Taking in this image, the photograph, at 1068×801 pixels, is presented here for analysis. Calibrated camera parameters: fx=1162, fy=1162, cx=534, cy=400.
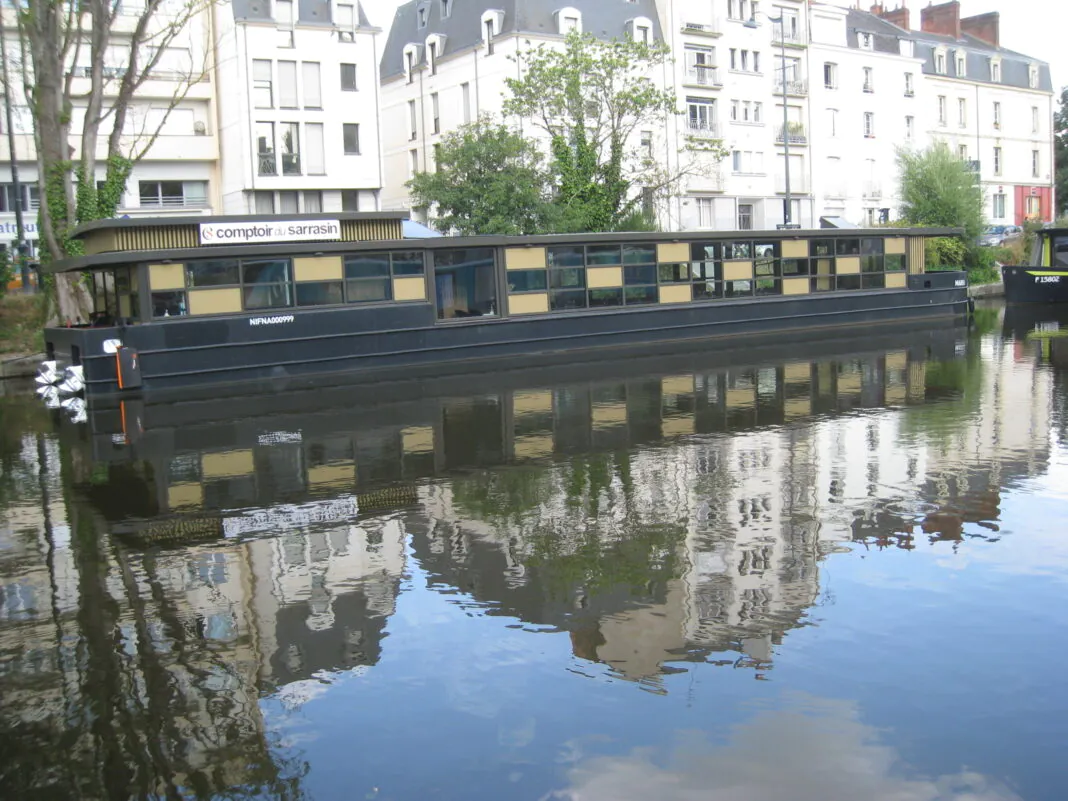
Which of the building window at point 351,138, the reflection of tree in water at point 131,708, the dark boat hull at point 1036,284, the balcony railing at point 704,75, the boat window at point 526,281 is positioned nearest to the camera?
the reflection of tree in water at point 131,708

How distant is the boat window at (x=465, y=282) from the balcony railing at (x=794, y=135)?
38178mm

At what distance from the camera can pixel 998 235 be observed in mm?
68312

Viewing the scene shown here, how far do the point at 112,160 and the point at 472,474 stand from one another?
898 inches

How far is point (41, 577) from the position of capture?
823 cm

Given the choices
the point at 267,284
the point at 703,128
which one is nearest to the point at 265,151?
the point at 703,128

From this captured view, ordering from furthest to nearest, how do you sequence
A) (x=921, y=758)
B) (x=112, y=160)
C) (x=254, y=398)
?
1. (x=112, y=160)
2. (x=254, y=398)
3. (x=921, y=758)

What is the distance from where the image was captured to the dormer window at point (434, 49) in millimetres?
55531

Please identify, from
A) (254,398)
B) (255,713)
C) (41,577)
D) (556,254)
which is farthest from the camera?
(556,254)

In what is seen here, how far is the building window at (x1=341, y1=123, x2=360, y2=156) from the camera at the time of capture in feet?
163

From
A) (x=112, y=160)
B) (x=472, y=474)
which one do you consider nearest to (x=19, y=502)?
(x=472, y=474)

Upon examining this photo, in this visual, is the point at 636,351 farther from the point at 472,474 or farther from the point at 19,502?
the point at 19,502

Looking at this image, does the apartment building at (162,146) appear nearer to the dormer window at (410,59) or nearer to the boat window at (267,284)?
the dormer window at (410,59)

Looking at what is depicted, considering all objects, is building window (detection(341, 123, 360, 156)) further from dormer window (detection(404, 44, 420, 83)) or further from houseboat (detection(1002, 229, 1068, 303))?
houseboat (detection(1002, 229, 1068, 303))

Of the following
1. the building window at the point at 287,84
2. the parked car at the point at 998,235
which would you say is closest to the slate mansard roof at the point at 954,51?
the parked car at the point at 998,235
